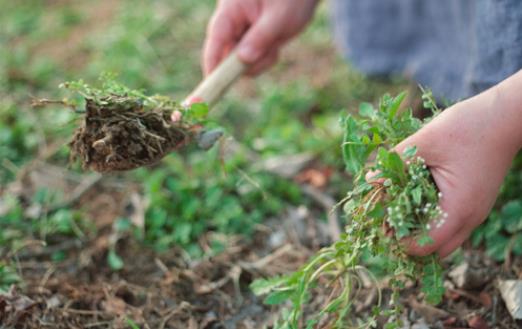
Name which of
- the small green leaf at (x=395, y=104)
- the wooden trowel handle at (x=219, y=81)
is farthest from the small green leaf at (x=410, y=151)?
the wooden trowel handle at (x=219, y=81)

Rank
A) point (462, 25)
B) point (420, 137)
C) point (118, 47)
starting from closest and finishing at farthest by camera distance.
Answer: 1. point (420, 137)
2. point (462, 25)
3. point (118, 47)

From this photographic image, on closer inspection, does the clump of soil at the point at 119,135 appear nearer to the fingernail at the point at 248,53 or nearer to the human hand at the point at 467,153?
the fingernail at the point at 248,53

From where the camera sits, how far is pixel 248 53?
211cm

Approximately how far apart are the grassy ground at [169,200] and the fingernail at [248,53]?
1.24ft

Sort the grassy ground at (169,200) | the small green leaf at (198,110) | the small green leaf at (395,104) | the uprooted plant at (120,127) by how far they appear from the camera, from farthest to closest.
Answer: the grassy ground at (169,200) → the small green leaf at (198,110) → the uprooted plant at (120,127) → the small green leaf at (395,104)

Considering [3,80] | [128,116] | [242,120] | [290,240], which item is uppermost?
[3,80]

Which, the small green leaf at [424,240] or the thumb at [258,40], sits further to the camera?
the thumb at [258,40]

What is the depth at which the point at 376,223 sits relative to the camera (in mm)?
1395

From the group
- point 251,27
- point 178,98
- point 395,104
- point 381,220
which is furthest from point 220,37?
point 381,220

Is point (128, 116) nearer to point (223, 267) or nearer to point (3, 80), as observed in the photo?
point (223, 267)

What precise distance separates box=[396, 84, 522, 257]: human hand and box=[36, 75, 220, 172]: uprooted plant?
65 centimetres

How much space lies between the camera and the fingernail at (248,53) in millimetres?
2098

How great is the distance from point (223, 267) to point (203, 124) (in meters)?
0.53

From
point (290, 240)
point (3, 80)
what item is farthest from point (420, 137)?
point (3, 80)
